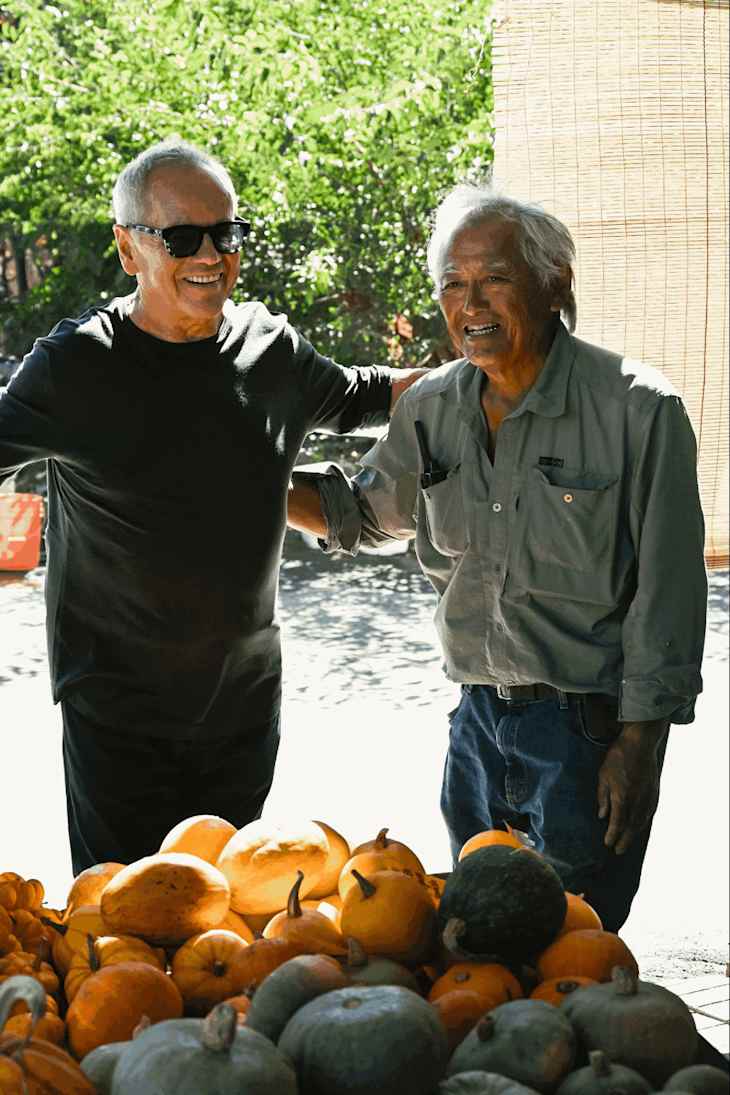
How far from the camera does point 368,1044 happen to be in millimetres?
1041

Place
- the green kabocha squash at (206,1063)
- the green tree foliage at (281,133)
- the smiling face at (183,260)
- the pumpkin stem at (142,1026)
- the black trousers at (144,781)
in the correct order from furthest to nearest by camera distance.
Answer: the green tree foliage at (281,133)
the black trousers at (144,781)
the smiling face at (183,260)
the pumpkin stem at (142,1026)
the green kabocha squash at (206,1063)

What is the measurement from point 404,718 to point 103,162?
283 cm

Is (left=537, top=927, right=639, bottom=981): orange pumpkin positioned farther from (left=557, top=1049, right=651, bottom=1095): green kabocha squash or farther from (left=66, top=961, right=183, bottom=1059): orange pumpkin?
(left=66, top=961, right=183, bottom=1059): orange pumpkin

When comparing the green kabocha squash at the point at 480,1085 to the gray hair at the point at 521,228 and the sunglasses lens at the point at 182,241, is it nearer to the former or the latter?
the gray hair at the point at 521,228

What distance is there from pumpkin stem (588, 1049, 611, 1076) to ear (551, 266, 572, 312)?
110 centimetres

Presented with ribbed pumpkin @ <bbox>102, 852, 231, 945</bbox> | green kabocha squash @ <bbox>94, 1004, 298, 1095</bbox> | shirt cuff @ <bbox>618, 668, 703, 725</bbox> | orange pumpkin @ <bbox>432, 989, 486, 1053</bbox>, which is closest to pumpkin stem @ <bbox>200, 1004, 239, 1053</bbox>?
green kabocha squash @ <bbox>94, 1004, 298, 1095</bbox>

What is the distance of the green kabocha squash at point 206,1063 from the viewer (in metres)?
0.98

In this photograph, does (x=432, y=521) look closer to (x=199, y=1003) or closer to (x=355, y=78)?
(x=199, y=1003)

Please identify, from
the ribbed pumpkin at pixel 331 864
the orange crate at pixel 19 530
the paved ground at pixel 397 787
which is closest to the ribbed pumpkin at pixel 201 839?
the ribbed pumpkin at pixel 331 864

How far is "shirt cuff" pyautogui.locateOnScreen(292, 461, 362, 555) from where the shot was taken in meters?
2.12

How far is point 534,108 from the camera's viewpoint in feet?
8.89

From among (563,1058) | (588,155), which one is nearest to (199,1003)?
(563,1058)

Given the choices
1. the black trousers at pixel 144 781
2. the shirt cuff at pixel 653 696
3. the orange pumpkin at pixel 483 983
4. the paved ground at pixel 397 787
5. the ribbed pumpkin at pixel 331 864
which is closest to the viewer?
the orange pumpkin at pixel 483 983

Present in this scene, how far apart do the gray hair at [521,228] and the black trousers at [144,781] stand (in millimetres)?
776
